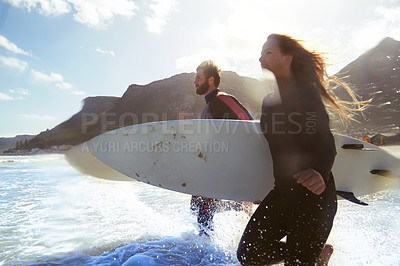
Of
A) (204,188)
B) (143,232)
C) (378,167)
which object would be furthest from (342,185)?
(143,232)

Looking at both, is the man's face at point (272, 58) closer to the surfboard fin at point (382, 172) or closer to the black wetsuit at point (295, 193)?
the black wetsuit at point (295, 193)

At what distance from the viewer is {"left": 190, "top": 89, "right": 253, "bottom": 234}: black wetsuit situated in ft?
8.38

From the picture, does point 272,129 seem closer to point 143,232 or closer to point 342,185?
point 342,185

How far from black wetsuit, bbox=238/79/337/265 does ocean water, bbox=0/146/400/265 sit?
2.83 ft

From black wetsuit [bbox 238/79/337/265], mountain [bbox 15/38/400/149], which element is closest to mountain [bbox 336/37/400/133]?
mountain [bbox 15/38/400/149]

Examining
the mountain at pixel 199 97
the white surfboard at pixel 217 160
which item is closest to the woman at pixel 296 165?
the white surfboard at pixel 217 160

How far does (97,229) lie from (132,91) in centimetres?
9751

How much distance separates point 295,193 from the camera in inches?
53.9

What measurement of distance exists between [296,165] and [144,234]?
222cm

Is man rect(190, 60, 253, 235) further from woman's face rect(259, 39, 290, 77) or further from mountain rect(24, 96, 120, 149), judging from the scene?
mountain rect(24, 96, 120, 149)

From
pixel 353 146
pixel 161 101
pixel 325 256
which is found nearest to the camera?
pixel 325 256

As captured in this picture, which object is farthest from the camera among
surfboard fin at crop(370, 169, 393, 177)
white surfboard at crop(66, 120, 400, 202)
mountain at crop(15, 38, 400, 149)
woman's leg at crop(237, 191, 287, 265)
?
mountain at crop(15, 38, 400, 149)

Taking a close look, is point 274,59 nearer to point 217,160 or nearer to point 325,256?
point 217,160

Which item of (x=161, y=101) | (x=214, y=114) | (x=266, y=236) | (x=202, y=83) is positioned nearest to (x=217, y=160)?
(x=214, y=114)
